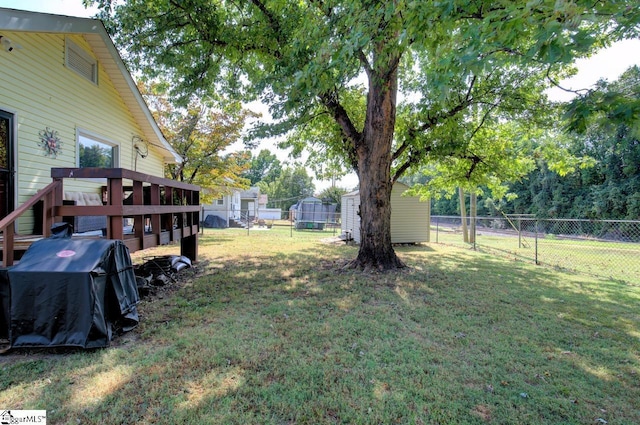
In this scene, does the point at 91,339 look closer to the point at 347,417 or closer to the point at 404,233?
the point at 347,417

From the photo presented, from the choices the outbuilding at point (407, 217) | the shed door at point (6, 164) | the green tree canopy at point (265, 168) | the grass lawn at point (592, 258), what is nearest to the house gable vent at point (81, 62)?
the shed door at point (6, 164)

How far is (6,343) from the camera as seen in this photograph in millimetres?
3113

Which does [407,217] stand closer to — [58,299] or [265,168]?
[58,299]

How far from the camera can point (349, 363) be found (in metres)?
2.87

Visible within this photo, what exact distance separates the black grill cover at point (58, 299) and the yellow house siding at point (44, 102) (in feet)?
9.78

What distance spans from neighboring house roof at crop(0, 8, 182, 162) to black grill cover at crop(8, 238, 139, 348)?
11.9 feet

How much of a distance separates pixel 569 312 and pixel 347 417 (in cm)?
436

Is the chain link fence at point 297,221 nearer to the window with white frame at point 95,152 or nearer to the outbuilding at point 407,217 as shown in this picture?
the outbuilding at point 407,217

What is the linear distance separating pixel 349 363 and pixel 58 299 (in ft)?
9.46

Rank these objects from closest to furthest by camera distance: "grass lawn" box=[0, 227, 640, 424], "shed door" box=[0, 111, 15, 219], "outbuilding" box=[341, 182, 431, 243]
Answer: "grass lawn" box=[0, 227, 640, 424] < "shed door" box=[0, 111, 15, 219] < "outbuilding" box=[341, 182, 431, 243]

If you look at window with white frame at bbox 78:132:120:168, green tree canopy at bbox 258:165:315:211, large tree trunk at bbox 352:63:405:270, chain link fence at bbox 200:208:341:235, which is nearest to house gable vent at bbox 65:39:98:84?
window with white frame at bbox 78:132:120:168

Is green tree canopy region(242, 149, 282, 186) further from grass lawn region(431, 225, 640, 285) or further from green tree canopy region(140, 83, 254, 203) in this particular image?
grass lawn region(431, 225, 640, 285)

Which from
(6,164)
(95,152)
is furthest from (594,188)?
(6,164)

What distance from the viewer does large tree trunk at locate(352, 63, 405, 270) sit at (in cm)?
707
